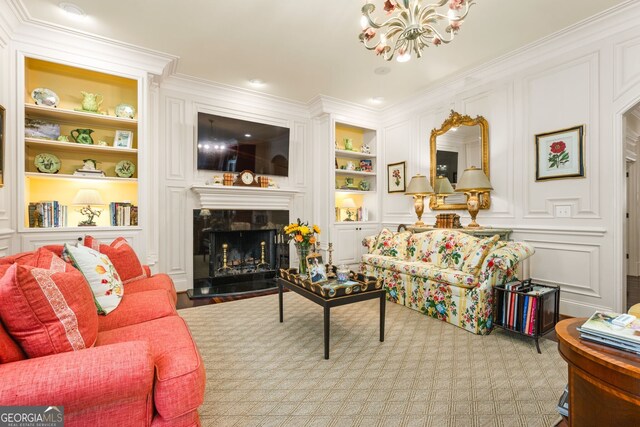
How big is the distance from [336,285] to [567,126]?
9.60 ft

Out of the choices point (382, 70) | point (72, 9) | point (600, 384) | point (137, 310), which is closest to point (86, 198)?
point (72, 9)

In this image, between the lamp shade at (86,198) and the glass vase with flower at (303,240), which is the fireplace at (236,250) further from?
the glass vase with flower at (303,240)

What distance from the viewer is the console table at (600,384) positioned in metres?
0.99

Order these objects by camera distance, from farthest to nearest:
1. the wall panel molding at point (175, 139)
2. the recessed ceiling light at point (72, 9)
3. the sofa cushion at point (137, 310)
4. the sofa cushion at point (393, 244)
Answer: the wall panel molding at point (175, 139), the sofa cushion at point (393, 244), the recessed ceiling light at point (72, 9), the sofa cushion at point (137, 310)

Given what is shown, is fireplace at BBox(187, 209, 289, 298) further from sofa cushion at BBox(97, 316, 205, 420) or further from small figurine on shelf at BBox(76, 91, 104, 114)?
sofa cushion at BBox(97, 316, 205, 420)

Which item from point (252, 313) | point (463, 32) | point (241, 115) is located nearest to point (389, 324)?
point (252, 313)

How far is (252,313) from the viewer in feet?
10.8

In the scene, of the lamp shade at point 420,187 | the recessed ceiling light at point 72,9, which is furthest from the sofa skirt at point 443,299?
the recessed ceiling light at point 72,9

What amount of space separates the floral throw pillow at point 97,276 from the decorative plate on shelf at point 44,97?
2234 millimetres

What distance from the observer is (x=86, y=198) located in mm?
3236

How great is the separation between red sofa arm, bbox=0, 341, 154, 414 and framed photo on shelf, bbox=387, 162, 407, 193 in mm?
4538

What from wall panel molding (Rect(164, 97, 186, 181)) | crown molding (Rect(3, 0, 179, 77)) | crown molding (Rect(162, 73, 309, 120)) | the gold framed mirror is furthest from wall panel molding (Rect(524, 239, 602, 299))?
crown molding (Rect(3, 0, 179, 77))

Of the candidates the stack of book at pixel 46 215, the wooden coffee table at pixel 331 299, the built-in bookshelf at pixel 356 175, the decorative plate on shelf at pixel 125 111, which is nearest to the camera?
the wooden coffee table at pixel 331 299

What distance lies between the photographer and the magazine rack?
2393 millimetres
